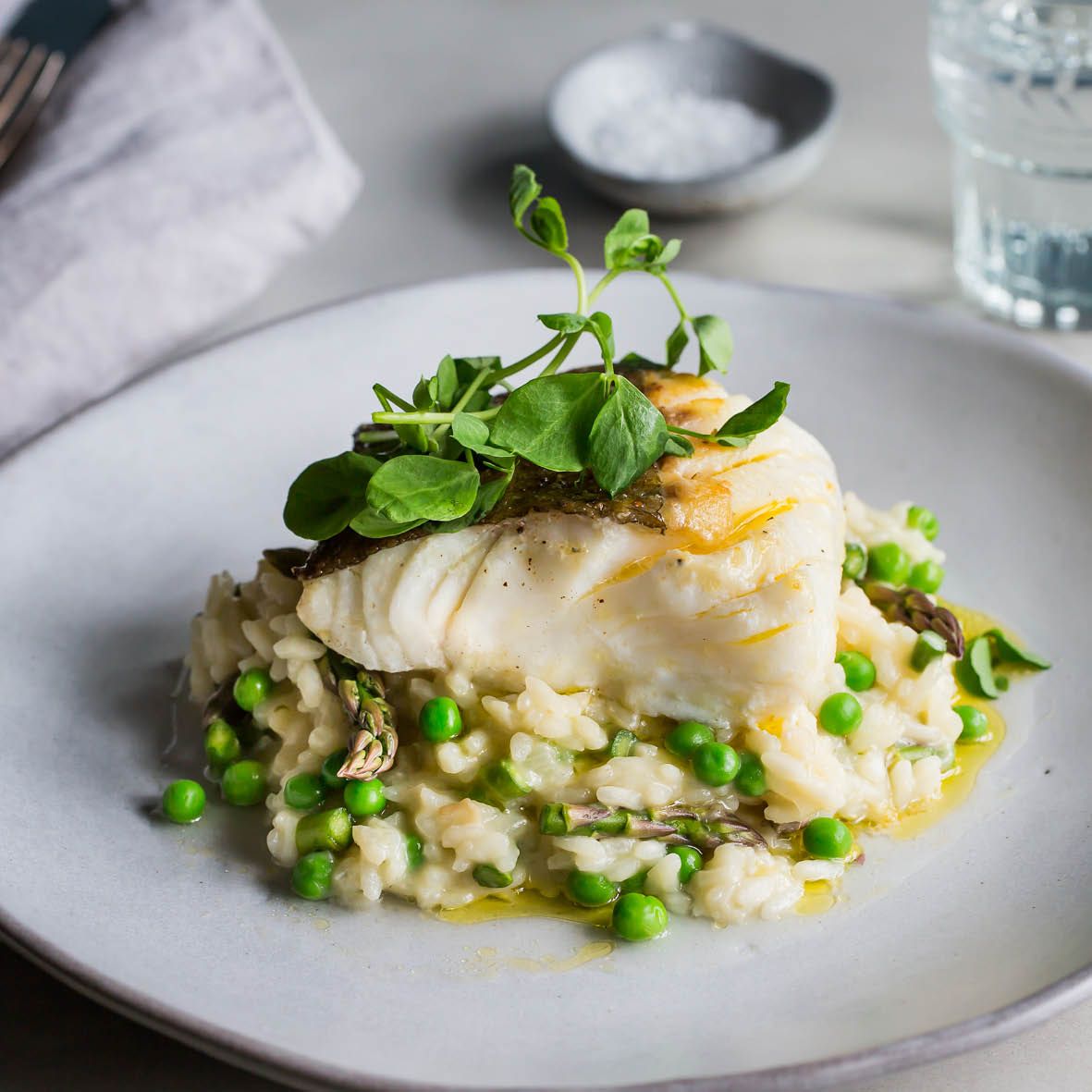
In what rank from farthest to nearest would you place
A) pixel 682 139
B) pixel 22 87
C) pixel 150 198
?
pixel 682 139 → pixel 22 87 → pixel 150 198

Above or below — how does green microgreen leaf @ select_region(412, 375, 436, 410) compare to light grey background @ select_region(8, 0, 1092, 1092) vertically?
above

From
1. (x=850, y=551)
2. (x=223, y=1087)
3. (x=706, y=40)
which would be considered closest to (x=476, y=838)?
(x=223, y=1087)

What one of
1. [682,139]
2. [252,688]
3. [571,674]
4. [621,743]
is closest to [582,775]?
[621,743]

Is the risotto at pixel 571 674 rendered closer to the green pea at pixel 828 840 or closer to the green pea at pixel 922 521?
the green pea at pixel 828 840

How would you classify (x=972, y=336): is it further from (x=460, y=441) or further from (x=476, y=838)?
(x=476, y=838)

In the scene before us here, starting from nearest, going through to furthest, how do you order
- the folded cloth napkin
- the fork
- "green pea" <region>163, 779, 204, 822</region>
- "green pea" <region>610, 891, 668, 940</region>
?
1. "green pea" <region>610, 891, 668, 940</region>
2. "green pea" <region>163, 779, 204, 822</region>
3. the folded cloth napkin
4. the fork

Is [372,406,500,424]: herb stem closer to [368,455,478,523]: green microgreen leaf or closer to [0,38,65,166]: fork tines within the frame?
[368,455,478,523]: green microgreen leaf

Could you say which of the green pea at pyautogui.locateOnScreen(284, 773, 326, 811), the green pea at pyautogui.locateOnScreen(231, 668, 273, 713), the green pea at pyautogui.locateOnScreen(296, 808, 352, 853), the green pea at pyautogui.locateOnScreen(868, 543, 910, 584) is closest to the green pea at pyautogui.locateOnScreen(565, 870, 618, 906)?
the green pea at pyautogui.locateOnScreen(296, 808, 352, 853)

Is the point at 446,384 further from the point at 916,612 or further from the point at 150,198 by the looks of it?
the point at 150,198
